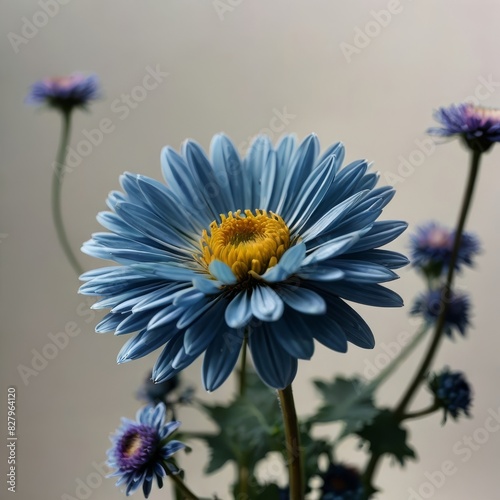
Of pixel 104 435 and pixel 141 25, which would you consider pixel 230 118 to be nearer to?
pixel 141 25

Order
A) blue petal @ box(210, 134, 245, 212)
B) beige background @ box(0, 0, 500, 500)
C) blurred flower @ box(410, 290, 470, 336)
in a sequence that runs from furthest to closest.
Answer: beige background @ box(0, 0, 500, 500), blurred flower @ box(410, 290, 470, 336), blue petal @ box(210, 134, 245, 212)

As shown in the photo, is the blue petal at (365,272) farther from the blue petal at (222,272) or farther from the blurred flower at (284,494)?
the blurred flower at (284,494)

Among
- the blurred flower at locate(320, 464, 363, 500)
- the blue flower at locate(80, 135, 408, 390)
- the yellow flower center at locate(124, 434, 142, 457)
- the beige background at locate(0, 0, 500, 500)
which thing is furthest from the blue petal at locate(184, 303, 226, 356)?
the beige background at locate(0, 0, 500, 500)

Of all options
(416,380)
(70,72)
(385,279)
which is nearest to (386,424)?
(416,380)

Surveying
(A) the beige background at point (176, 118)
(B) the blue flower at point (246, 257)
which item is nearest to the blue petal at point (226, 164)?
(B) the blue flower at point (246, 257)

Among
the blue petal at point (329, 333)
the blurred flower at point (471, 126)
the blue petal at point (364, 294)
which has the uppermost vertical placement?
the blurred flower at point (471, 126)

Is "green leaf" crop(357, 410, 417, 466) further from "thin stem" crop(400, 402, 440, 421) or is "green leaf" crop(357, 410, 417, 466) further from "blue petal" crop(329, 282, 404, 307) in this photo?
"blue petal" crop(329, 282, 404, 307)
